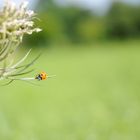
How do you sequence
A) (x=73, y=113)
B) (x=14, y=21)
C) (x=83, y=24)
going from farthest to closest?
(x=83, y=24) < (x=73, y=113) < (x=14, y=21)

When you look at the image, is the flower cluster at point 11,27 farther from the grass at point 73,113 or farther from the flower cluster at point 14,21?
the grass at point 73,113

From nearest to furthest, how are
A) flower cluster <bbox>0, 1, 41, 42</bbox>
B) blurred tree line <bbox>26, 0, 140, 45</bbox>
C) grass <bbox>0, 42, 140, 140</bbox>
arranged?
1. flower cluster <bbox>0, 1, 41, 42</bbox>
2. grass <bbox>0, 42, 140, 140</bbox>
3. blurred tree line <bbox>26, 0, 140, 45</bbox>

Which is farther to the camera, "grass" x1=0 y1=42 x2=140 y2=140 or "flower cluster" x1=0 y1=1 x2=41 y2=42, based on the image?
"grass" x1=0 y1=42 x2=140 y2=140

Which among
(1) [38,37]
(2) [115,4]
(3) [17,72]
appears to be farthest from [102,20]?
(3) [17,72]

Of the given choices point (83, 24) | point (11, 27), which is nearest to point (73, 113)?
point (11, 27)

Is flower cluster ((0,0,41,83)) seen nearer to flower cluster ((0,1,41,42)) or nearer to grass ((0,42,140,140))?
flower cluster ((0,1,41,42))

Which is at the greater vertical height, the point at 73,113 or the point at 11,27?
the point at 73,113

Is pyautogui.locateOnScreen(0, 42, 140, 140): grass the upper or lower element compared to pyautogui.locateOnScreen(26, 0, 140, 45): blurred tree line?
lower

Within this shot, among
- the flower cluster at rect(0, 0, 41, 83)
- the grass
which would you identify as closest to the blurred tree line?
the grass

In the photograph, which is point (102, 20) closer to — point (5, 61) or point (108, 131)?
point (108, 131)

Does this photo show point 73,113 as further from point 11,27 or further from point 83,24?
point 83,24
